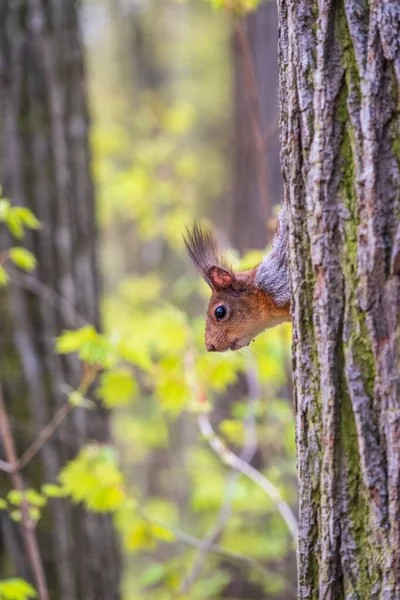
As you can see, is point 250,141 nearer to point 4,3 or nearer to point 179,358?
point 4,3

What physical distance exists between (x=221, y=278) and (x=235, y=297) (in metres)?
0.07

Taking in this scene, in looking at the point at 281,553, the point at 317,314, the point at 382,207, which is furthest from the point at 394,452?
the point at 281,553

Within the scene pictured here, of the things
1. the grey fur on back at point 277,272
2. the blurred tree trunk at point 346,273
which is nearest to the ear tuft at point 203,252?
the grey fur on back at point 277,272

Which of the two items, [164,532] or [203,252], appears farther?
[164,532]

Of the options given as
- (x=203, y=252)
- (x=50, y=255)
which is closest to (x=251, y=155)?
(x=50, y=255)

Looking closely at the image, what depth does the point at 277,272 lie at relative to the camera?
1.90 m

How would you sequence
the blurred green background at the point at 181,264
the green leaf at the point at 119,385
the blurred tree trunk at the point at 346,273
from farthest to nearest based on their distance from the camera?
the blurred green background at the point at 181,264 → the green leaf at the point at 119,385 → the blurred tree trunk at the point at 346,273

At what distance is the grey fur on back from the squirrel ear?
9 centimetres

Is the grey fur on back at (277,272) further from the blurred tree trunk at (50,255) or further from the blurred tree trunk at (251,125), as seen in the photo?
the blurred tree trunk at (251,125)

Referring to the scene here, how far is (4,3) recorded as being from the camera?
3.39 metres

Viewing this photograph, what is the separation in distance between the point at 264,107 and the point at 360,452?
3.83 metres

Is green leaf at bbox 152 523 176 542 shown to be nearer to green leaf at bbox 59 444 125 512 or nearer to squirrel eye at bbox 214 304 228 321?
green leaf at bbox 59 444 125 512

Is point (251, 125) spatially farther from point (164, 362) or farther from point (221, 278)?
point (221, 278)

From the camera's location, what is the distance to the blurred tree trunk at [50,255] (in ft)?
11.2
